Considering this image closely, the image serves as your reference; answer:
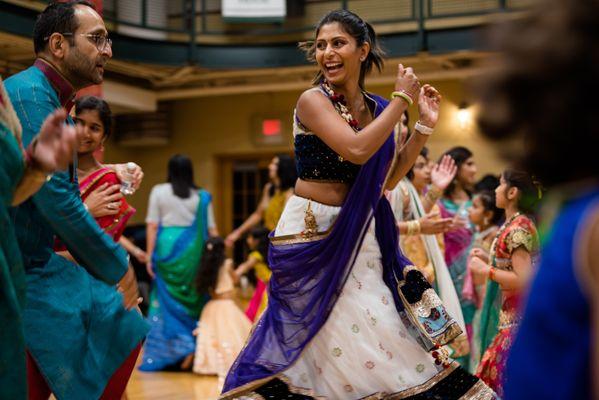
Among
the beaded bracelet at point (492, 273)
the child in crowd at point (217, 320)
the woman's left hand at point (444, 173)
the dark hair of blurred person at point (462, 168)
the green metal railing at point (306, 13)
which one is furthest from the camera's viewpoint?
the green metal railing at point (306, 13)

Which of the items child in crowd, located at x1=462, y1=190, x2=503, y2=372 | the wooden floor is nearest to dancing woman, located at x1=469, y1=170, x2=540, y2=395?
child in crowd, located at x1=462, y1=190, x2=503, y2=372

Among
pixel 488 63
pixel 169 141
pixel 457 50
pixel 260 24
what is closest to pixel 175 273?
pixel 457 50

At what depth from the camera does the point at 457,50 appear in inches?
391

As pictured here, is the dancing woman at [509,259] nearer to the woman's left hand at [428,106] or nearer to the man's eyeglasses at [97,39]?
the woman's left hand at [428,106]

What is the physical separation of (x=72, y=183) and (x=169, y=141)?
462 inches

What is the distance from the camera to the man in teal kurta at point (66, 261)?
2281 millimetres

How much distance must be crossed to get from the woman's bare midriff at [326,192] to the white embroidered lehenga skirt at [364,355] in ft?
0.27

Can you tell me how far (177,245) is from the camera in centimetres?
668

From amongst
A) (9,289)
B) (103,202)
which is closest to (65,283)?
(103,202)

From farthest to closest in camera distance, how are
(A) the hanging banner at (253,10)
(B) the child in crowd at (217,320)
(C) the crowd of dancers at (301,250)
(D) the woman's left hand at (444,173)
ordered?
(A) the hanging banner at (253,10) → (B) the child in crowd at (217,320) → (D) the woman's left hand at (444,173) → (C) the crowd of dancers at (301,250)

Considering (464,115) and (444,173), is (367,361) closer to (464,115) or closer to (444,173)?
(444,173)

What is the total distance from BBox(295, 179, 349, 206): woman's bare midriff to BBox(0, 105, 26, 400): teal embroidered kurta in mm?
1158

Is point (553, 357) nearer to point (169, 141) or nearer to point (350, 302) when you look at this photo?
point (350, 302)

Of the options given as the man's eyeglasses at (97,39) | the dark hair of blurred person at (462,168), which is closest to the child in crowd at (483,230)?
the dark hair of blurred person at (462,168)
